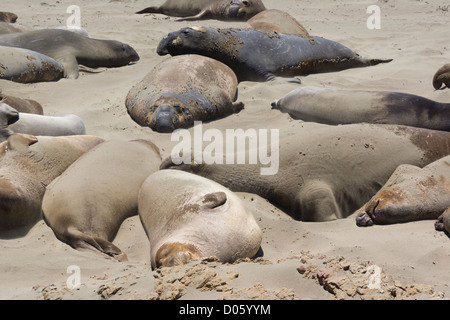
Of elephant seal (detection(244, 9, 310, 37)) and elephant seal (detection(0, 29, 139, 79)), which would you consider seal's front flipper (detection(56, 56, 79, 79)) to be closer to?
elephant seal (detection(0, 29, 139, 79))

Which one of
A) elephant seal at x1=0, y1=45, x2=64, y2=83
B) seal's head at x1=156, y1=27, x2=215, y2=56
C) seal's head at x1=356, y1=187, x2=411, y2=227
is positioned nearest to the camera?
seal's head at x1=356, y1=187, x2=411, y2=227

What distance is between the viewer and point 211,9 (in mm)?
11844

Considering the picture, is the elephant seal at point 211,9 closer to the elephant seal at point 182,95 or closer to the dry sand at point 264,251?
the dry sand at point 264,251

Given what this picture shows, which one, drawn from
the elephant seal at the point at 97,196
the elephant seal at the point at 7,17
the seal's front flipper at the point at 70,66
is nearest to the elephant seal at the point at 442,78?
the elephant seal at the point at 97,196

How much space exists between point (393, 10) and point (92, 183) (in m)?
9.27

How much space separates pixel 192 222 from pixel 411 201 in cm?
139

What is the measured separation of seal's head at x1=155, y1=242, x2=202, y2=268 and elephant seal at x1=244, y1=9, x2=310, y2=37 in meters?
6.10

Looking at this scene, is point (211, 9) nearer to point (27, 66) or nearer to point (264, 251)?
point (27, 66)

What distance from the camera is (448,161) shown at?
4.41m

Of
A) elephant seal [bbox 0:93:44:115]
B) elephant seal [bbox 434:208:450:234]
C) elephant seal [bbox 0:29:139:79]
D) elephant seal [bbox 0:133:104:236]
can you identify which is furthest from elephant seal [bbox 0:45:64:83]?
elephant seal [bbox 434:208:450:234]

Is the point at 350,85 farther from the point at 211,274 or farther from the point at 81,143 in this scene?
the point at 211,274

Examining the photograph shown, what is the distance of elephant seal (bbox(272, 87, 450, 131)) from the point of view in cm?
564

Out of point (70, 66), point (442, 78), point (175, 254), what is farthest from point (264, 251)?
point (70, 66)

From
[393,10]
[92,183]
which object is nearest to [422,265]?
[92,183]
